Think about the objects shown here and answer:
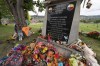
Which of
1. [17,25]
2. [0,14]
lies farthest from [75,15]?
[0,14]

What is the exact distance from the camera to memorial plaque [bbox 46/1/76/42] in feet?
30.5

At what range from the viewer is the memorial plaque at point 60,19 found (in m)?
9.29

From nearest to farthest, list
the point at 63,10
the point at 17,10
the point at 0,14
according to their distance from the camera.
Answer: the point at 63,10
the point at 17,10
the point at 0,14

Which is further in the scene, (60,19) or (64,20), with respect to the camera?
(60,19)

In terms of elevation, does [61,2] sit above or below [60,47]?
above

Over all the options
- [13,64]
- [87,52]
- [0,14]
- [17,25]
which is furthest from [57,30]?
[0,14]

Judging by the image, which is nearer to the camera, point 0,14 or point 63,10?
point 63,10

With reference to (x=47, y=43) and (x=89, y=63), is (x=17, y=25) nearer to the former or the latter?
(x=47, y=43)

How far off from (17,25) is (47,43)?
6.05 meters

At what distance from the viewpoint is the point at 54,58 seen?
8.08 metres

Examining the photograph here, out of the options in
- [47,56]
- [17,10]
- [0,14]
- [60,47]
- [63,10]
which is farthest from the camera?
[0,14]

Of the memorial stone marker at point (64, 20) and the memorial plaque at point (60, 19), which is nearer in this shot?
the memorial stone marker at point (64, 20)

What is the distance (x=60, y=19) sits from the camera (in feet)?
31.9

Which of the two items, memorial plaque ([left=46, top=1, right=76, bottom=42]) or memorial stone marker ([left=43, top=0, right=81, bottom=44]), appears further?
memorial plaque ([left=46, top=1, right=76, bottom=42])
